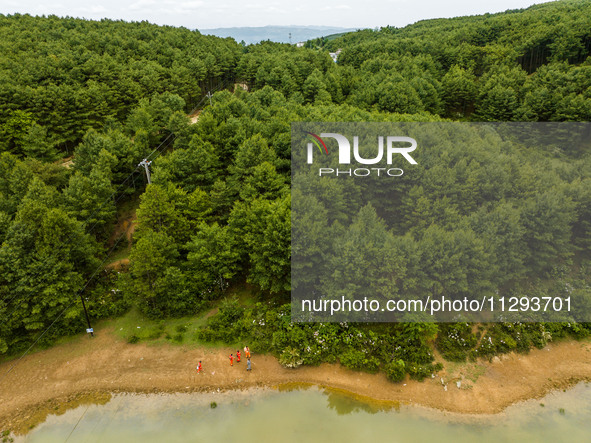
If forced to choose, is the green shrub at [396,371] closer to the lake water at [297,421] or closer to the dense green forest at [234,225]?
the dense green forest at [234,225]

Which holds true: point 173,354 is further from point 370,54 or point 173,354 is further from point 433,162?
point 370,54

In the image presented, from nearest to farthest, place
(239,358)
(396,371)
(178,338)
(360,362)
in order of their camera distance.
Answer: (396,371), (360,362), (239,358), (178,338)

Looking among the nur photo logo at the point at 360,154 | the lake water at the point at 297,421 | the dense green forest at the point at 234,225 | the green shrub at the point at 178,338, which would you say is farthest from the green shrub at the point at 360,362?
the nur photo logo at the point at 360,154

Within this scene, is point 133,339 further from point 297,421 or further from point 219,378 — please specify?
point 297,421

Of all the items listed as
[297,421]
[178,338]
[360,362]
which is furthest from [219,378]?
[360,362]

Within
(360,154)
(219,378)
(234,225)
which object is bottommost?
(219,378)
